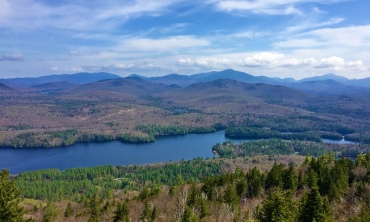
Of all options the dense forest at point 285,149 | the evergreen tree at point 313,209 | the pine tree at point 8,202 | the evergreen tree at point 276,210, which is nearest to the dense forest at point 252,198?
the evergreen tree at point 313,209

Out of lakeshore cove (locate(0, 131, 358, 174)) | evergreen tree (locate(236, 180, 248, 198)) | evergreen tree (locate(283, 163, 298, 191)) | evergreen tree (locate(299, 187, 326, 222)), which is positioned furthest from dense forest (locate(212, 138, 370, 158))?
Result: evergreen tree (locate(299, 187, 326, 222))

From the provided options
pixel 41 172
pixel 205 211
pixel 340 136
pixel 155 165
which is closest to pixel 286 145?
pixel 340 136

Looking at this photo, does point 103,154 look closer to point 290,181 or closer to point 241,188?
point 241,188

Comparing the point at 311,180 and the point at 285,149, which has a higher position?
the point at 311,180

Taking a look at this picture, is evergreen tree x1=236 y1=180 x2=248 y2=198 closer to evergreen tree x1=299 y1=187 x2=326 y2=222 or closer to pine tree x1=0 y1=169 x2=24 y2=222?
evergreen tree x1=299 y1=187 x2=326 y2=222

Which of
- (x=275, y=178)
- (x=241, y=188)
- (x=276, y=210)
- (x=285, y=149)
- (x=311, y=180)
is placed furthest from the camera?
(x=285, y=149)

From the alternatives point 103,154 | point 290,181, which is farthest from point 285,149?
point 290,181

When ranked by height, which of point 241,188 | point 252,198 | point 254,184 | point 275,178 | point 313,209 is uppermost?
point 313,209
